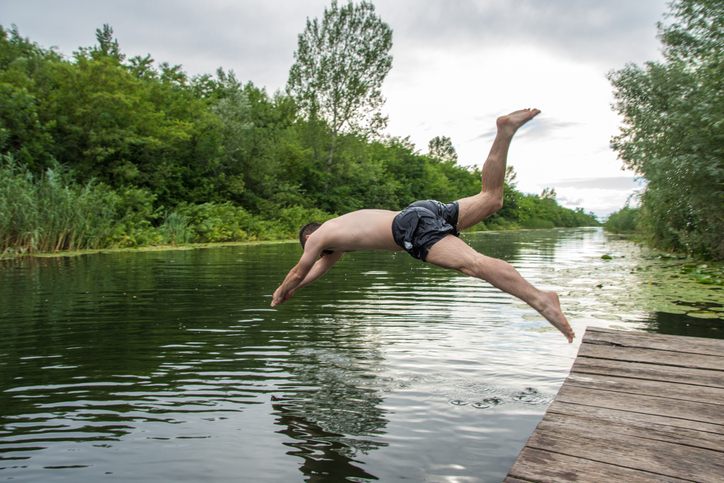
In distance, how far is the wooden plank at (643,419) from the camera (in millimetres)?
2389

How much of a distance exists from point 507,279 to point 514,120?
4.77ft

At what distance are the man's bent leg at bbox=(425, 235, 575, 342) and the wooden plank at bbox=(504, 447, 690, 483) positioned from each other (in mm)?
1013

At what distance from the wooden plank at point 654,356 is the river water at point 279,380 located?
44 centimetres

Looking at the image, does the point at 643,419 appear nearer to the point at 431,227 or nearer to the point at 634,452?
the point at 634,452

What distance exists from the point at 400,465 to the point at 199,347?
3037mm

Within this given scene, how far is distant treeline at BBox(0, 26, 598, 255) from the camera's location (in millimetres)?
16750

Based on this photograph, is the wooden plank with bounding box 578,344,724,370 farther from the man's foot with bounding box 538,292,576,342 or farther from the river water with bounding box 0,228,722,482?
the man's foot with bounding box 538,292,576,342

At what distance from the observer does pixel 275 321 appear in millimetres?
6398

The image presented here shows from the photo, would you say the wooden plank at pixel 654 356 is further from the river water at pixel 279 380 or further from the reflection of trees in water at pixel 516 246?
the reflection of trees in water at pixel 516 246

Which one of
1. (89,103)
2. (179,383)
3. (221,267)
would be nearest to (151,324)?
(179,383)

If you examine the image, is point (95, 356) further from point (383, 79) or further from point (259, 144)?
point (383, 79)

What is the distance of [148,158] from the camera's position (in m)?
26.4

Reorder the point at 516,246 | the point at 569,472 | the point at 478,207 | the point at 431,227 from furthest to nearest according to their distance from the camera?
the point at 516,246
the point at 478,207
the point at 431,227
the point at 569,472

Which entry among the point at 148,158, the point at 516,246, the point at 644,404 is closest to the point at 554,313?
the point at 644,404
